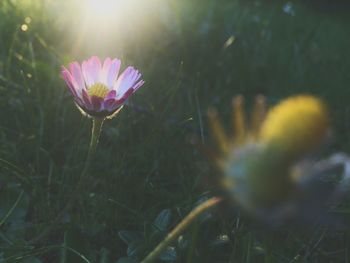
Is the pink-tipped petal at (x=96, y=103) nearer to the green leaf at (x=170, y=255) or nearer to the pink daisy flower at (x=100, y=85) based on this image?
the pink daisy flower at (x=100, y=85)

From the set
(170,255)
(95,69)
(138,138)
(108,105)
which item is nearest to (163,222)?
(170,255)

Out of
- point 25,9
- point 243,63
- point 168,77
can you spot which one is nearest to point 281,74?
point 243,63

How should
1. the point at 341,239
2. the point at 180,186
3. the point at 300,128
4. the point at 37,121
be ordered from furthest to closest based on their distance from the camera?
the point at 37,121 → the point at 180,186 → the point at 341,239 → the point at 300,128

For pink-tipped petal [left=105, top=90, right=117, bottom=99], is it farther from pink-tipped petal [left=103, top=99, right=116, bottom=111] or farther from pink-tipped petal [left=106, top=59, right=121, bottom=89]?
pink-tipped petal [left=106, top=59, right=121, bottom=89]

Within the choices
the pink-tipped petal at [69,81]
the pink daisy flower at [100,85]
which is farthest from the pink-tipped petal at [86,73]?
the pink-tipped petal at [69,81]

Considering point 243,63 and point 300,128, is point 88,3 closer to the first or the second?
A: point 243,63

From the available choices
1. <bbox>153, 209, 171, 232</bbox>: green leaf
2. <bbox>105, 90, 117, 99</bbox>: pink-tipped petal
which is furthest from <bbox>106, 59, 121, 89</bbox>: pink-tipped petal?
<bbox>153, 209, 171, 232</bbox>: green leaf

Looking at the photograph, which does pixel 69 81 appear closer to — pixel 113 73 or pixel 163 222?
pixel 113 73
